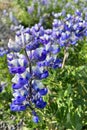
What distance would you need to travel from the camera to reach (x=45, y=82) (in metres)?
3.01

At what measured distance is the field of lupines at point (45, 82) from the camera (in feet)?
7.21

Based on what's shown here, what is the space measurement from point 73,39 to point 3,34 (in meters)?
3.07

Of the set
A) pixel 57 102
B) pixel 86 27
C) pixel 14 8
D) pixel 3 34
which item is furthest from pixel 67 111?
pixel 14 8

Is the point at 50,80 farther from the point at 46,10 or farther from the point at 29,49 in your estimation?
the point at 46,10

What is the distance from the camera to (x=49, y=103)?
2799mm

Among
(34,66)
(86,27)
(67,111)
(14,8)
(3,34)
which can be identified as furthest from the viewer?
(14,8)

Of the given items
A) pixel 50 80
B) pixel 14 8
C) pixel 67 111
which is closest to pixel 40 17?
pixel 14 8

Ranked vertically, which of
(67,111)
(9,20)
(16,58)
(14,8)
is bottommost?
(67,111)

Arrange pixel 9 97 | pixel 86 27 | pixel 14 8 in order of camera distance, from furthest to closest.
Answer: pixel 14 8 < pixel 86 27 < pixel 9 97

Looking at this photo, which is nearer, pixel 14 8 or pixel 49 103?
pixel 49 103

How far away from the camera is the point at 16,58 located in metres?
2.28

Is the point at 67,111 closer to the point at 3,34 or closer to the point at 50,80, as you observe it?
the point at 50,80

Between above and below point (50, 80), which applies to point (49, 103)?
below

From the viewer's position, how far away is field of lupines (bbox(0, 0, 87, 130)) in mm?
2197
